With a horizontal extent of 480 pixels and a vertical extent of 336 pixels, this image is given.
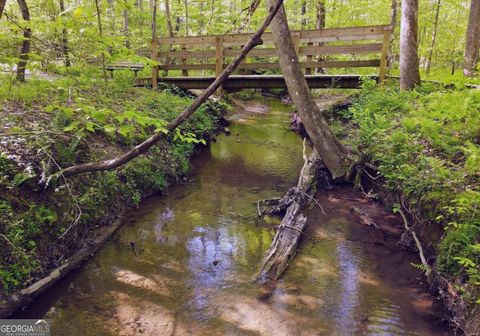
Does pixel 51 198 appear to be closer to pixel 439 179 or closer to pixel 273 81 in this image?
pixel 439 179

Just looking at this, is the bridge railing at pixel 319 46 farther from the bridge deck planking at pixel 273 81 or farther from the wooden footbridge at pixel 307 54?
the bridge deck planking at pixel 273 81

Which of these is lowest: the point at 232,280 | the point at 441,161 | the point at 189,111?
the point at 232,280

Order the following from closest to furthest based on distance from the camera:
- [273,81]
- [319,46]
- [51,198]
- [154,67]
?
[51,198], [319,46], [273,81], [154,67]

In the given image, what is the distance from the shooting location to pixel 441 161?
199 inches

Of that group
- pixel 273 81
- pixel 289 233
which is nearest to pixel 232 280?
pixel 289 233

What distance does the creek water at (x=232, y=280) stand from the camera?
380 cm

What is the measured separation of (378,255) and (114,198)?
4589 mm

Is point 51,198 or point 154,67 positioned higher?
point 154,67

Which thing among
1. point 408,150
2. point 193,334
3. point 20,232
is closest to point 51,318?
point 20,232

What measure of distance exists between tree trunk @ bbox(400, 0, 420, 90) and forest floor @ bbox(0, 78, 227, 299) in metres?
6.63

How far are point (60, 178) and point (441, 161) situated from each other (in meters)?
5.77

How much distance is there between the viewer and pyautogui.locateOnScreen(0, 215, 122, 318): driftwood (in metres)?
3.69

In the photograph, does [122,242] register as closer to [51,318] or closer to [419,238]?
[51,318]

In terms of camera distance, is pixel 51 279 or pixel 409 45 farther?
pixel 409 45
